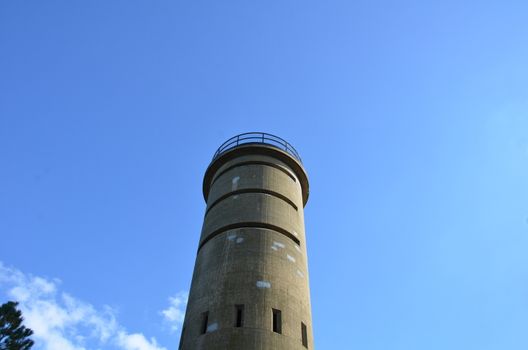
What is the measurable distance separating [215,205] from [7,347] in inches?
433

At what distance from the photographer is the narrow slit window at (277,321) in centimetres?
1396

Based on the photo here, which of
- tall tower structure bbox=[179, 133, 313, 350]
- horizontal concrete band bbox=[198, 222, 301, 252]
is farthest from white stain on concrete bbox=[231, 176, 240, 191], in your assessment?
horizontal concrete band bbox=[198, 222, 301, 252]

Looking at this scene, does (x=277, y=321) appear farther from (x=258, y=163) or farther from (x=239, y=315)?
(x=258, y=163)

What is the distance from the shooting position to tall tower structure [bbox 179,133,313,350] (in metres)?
13.9

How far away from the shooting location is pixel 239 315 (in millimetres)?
14172

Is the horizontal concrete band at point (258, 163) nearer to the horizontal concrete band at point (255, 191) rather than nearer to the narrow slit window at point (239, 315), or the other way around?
the horizontal concrete band at point (255, 191)

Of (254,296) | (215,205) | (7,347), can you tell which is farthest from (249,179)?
(7,347)

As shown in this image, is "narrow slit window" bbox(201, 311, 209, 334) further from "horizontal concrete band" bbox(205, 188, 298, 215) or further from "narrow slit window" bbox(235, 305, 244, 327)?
"horizontal concrete band" bbox(205, 188, 298, 215)

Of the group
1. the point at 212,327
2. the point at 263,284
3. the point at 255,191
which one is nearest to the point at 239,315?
the point at 212,327

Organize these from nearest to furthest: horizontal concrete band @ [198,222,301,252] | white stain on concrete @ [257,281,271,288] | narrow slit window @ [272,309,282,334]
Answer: narrow slit window @ [272,309,282,334] → white stain on concrete @ [257,281,271,288] → horizontal concrete band @ [198,222,301,252]

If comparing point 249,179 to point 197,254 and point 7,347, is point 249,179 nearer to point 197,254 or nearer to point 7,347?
point 197,254

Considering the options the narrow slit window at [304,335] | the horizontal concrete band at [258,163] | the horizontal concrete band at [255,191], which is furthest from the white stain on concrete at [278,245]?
the horizontal concrete band at [258,163]

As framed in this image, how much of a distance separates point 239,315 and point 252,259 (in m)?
2.29

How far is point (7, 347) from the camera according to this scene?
735 inches
